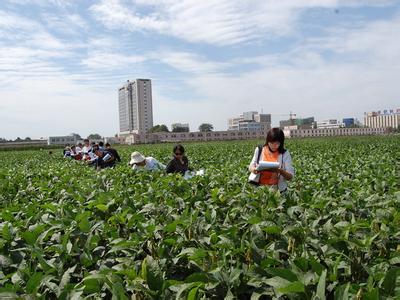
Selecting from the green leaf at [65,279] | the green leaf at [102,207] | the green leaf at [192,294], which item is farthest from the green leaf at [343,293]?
the green leaf at [102,207]

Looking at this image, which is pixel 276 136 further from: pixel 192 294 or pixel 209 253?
pixel 192 294

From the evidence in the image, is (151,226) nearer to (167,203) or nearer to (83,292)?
(83,292)

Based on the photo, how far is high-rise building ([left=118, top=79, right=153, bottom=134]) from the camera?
527 ft

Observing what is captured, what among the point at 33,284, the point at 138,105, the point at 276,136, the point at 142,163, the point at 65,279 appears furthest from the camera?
the point at 138,105

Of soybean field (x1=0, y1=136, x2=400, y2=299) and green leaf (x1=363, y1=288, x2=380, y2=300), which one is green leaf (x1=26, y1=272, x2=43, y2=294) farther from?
green leaf (x1=363, y1=288, x2=380, y2=300)

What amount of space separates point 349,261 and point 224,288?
25.9 inches

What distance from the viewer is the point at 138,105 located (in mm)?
160375

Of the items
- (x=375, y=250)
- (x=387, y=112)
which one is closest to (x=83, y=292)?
(x=375, y=250)

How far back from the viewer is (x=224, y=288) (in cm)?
194

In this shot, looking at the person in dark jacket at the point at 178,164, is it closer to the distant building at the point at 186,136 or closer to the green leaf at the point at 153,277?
the green leaf at the point at 153,277

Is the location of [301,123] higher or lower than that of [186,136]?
higher

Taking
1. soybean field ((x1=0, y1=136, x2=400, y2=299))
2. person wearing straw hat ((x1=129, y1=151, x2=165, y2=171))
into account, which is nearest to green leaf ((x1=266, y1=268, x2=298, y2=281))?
soybean field ((x1=0, y1=136, x2=400, y2=299))

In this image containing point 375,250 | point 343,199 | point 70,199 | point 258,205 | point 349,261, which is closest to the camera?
point 349,261

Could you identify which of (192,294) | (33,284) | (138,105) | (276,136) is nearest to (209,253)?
(192,294)
